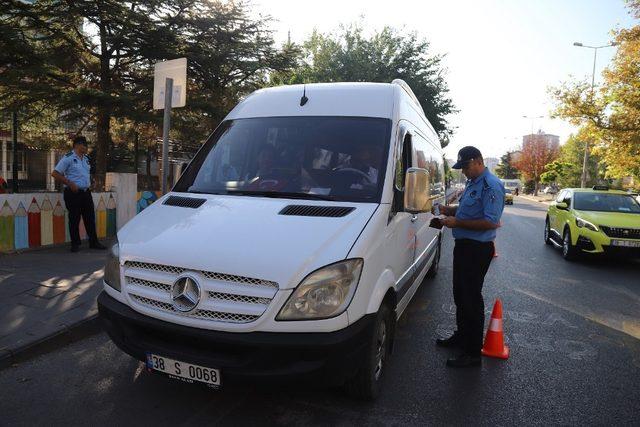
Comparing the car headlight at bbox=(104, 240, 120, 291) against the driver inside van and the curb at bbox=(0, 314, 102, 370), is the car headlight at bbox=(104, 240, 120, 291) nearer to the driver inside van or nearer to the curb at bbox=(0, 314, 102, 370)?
the curb at bbox=(0, 314, 102, 370)

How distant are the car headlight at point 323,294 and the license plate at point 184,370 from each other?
53 centimetres

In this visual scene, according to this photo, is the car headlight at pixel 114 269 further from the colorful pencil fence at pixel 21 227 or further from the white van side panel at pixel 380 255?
the colorful pencil fence at pixel 21 227

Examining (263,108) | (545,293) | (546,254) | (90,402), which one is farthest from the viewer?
(546,254)

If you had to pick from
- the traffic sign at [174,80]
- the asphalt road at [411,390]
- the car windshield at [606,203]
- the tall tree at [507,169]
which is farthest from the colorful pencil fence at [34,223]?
the tall tree at [507,169]

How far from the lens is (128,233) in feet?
10.9

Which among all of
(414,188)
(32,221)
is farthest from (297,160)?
(32,221)

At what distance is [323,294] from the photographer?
2.71 metres

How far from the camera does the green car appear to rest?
28.4 ft

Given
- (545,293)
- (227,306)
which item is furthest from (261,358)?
(545,293)

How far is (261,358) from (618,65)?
21.1m

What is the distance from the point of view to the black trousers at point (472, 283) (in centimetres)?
403

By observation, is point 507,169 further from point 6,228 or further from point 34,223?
point 6,228

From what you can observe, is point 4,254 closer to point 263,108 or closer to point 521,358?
point 263,108

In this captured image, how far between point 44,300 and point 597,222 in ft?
29.9
